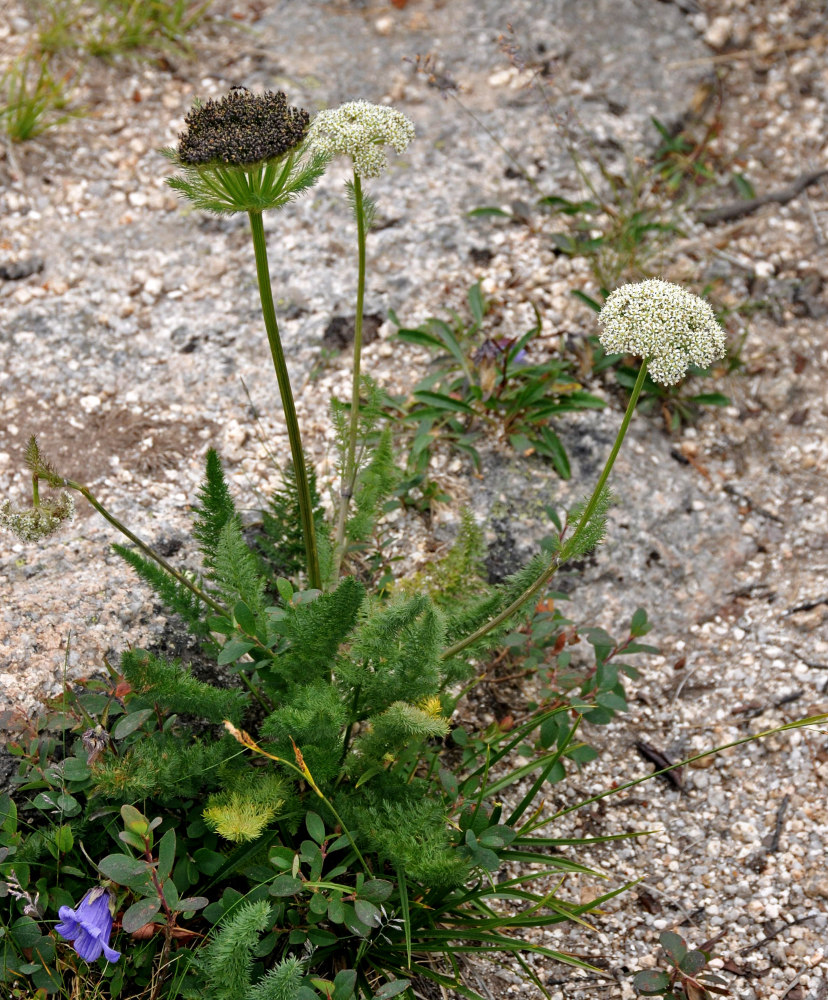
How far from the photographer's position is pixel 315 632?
204 centimetres

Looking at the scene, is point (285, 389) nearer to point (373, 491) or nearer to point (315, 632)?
point (315, 632)

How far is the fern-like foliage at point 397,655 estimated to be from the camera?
201cm

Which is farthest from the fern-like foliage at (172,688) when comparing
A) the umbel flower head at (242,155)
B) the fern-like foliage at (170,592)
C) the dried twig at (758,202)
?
the dried twig at (758,202)

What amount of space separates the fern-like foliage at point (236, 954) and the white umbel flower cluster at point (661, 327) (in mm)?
1353

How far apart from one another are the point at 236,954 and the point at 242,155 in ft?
5.11

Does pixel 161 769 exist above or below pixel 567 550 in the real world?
below

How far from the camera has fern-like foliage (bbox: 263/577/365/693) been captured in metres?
1.96

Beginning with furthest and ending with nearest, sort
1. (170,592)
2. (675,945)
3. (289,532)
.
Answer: (289,532), (170,592), (675,945)

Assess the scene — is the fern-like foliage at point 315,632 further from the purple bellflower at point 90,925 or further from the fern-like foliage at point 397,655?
the purple bellflower at point 90,925

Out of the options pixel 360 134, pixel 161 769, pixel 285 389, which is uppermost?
pixel 360 134

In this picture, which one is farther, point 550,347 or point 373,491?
point 550,347

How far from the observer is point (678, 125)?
4.19m

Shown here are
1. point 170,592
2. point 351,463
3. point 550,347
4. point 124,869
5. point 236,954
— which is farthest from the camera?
point 550,347

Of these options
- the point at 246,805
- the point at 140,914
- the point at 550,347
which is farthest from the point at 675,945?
the point at 550,347
